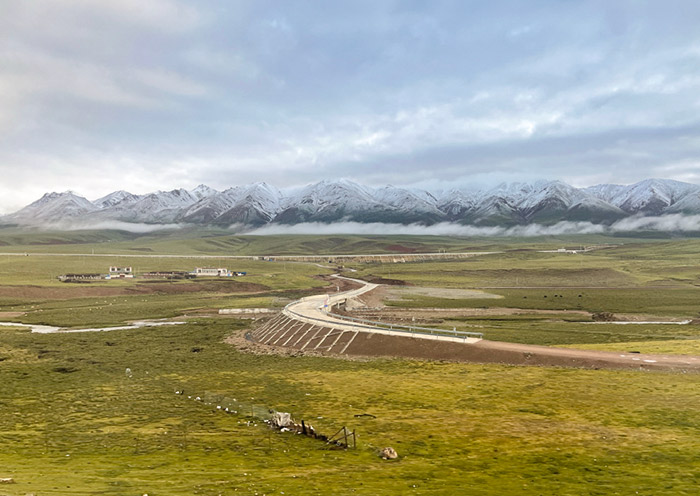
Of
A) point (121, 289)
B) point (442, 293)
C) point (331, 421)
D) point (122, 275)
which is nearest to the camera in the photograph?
point (331, 421)

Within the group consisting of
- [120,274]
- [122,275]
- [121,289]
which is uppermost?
[120,274]

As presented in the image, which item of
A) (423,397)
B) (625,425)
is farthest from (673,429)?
(423,397)

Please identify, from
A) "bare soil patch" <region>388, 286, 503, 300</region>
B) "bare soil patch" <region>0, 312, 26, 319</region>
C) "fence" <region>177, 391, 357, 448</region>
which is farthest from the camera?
"bare soil patch" <region>388, 286, 503, 300</region>

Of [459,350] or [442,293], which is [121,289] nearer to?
[442,293]

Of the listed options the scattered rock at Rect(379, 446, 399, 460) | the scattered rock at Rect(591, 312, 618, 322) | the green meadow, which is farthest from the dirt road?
the scattered rock at Rect(591, 312, 618, 322)

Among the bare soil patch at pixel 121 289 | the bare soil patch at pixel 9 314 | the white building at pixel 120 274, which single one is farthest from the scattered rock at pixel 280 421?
the white building at pixel 120 274

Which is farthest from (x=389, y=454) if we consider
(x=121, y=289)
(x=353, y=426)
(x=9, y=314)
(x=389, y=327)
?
(x=121, y=289)

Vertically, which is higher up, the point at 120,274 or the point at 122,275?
the point at 120,274

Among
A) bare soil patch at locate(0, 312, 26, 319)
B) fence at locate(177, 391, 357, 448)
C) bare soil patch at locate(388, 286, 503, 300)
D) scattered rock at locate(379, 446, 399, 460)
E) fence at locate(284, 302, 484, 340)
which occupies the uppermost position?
scattered rock at locate(379, 446, 399, 460)

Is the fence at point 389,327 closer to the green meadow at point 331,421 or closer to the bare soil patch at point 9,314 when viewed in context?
the green meadow at point 331,421

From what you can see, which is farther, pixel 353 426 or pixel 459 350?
pixel 459 350

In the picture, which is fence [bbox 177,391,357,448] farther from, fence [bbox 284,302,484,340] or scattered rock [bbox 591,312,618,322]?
scattered rock [bbox 591,312,618,322]
